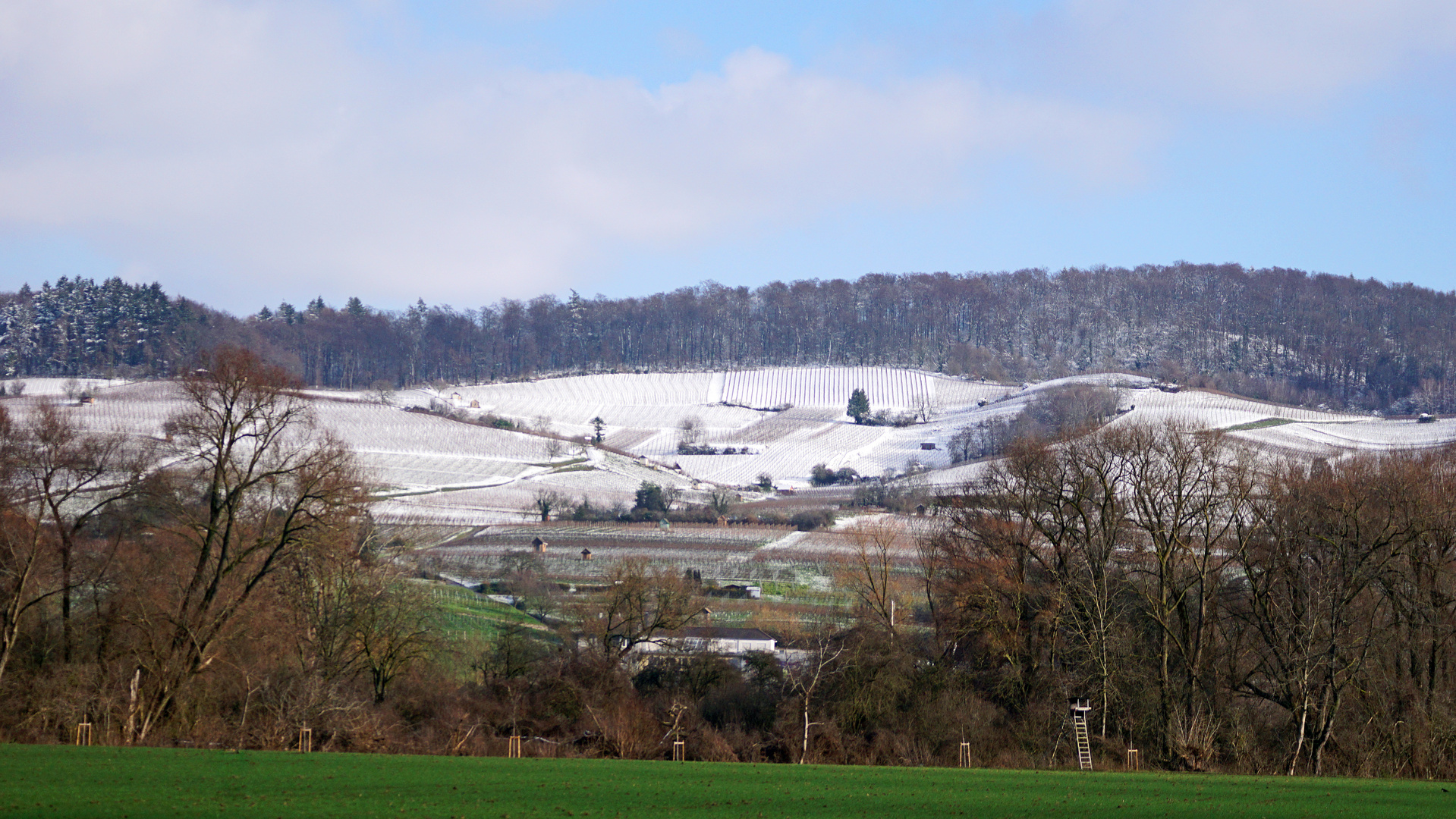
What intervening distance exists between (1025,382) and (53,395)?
12496cm

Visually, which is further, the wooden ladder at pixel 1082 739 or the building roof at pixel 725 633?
the building roof at pixel 725 633

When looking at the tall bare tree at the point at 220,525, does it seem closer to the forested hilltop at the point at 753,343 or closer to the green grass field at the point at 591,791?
the green grass field at the point at 591,791

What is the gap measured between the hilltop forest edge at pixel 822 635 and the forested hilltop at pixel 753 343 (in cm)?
11794

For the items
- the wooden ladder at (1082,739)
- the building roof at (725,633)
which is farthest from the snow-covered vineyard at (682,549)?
the wooden ladder at (1082,739)

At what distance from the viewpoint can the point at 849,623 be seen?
41.6m

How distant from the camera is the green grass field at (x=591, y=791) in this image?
55.7 ft

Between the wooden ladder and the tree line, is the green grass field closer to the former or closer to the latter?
the wooden ladder

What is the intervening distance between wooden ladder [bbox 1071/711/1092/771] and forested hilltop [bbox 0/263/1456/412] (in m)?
132

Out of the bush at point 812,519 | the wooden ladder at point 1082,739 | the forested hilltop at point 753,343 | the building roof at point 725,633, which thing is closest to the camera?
the wooden ladder at point 1082,739

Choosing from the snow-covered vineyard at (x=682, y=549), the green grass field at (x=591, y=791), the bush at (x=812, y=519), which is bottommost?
the snow-covered vineyard at (x=682, y=549)

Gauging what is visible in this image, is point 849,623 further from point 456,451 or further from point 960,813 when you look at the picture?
point 456,451

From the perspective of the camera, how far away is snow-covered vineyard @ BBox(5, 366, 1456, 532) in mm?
96688

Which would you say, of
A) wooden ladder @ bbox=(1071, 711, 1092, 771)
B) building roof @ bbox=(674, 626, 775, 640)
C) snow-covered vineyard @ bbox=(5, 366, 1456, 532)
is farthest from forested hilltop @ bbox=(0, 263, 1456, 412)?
wooden ladder @ bbox=(1071, 711, 1092, 771)

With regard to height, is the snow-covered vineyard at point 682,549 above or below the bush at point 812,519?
below
